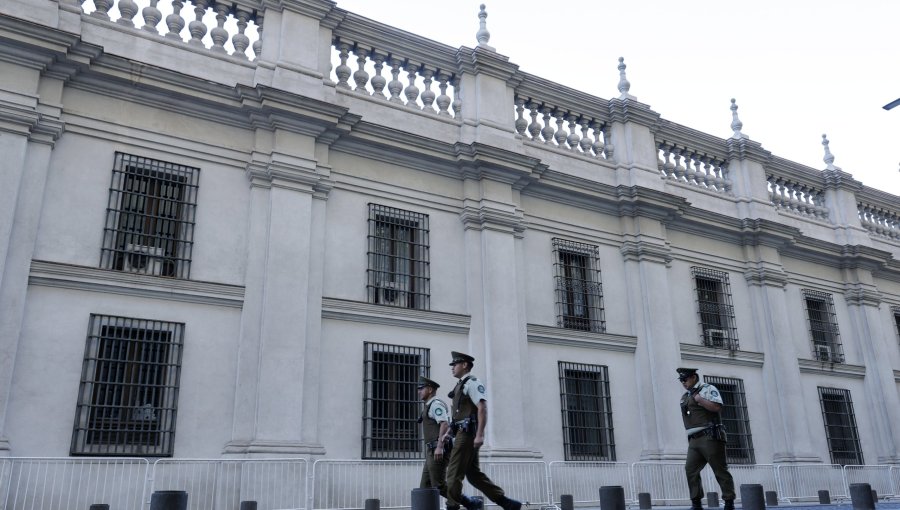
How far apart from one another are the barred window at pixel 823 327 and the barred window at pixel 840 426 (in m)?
0.93

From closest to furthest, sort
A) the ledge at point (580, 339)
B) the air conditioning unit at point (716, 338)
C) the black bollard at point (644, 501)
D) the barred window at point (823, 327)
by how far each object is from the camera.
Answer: the black bollard at point (644, 501) < the ledge at point (580, 339) < the air conditioning unit at point (716, 338) < the barred window at point (823, 327)

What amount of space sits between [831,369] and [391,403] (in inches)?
489

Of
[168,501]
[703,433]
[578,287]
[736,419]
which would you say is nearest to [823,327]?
[736,419]

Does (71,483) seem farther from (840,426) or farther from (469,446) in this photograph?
(840,426)

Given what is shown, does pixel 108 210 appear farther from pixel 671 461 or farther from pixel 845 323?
pixel 845 323

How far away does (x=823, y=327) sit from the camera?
64.9 ft

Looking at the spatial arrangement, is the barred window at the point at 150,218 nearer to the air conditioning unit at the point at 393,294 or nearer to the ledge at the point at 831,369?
the air conditioning unit at the point at 393,294

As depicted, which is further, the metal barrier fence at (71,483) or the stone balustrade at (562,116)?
the stone balustrade at (562,116)

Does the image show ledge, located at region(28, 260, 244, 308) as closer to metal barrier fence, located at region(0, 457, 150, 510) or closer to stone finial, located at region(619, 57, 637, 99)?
metal barrier fence, located at region(0, 457, 150, 510)

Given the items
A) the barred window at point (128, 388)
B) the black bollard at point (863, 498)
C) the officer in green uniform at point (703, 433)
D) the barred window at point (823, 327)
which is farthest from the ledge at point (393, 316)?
the barred window at point (823, 327)

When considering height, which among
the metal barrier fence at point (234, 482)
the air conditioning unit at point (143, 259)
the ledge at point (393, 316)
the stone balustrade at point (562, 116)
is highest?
the stone balustrade at point (562, 116)

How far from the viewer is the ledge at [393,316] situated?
12.8 m

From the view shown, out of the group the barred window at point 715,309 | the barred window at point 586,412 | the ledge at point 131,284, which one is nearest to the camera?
the ledge at point 131,284

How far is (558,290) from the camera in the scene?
50.5ft
